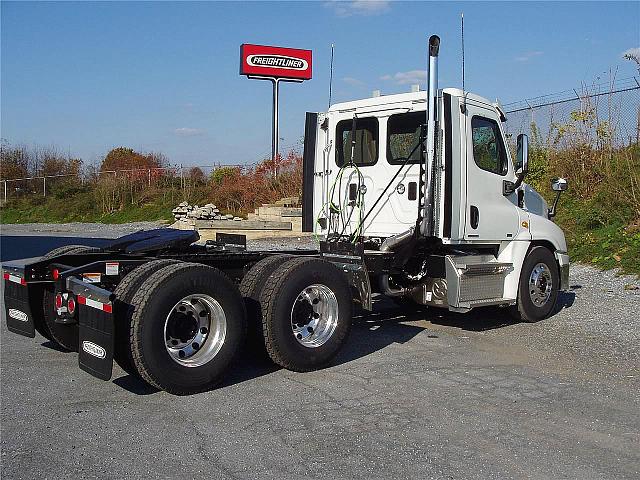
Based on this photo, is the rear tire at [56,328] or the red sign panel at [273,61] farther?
the red sign panel at [273,61]

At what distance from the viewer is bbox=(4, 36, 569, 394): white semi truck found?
18.9 feet

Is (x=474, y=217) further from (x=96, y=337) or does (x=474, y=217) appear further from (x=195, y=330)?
(x=96, y=337)

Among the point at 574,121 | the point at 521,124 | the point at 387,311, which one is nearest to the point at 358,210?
the point at 387,311

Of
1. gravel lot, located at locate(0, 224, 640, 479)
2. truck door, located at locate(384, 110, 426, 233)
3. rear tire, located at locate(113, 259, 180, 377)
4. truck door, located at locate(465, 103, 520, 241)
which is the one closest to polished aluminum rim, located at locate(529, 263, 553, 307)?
truck door, located at locate(465, 103, 520, 241)

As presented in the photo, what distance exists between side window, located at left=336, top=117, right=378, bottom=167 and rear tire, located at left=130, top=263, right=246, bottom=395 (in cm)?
340

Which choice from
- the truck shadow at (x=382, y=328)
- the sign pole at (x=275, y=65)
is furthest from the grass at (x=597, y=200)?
the sign pole at (x=275, y=65)

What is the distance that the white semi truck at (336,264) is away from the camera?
577cm

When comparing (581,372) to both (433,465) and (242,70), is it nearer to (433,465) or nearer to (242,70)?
(433,465)

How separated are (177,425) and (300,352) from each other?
1.68m

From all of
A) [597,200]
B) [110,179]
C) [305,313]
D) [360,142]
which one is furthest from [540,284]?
[110,179]

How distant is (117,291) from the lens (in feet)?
18.8

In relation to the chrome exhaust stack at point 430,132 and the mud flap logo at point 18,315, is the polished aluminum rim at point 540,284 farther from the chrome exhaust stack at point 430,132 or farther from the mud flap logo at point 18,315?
the mud flap logo at point 18,315

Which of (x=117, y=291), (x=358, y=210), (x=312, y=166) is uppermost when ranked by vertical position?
(x=312, y=166)

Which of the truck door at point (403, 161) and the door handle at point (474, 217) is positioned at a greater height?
the truck door at point (403, 161)
